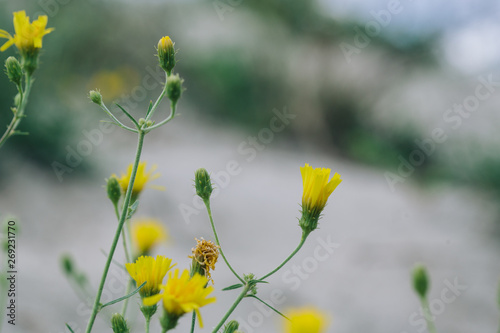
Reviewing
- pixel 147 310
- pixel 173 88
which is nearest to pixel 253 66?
pixel 173 88

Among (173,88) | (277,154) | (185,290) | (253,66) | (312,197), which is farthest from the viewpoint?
(253,66)

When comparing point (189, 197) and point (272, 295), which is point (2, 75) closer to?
point (189, 197)

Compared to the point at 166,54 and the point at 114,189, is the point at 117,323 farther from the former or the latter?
the point at 166,54

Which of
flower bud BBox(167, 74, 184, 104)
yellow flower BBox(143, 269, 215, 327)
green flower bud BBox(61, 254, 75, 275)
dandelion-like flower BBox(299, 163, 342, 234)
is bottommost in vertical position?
yellow flower BBox(143, 269, 215, 327)

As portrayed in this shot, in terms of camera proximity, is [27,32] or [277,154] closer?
[27,32]

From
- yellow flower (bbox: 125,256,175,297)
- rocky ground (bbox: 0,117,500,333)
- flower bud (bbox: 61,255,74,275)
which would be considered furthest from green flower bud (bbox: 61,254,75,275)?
yellow flower (bbox: 125,256,175,297)

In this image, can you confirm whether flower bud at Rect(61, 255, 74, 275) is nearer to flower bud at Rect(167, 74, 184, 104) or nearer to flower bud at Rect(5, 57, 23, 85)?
flower bud at Rect(5, 57, 23, 85)

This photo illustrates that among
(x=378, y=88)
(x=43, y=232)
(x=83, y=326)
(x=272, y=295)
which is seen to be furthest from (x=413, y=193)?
(x=83, y=326)

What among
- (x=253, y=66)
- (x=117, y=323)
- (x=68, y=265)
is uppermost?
(x=253, y=66)

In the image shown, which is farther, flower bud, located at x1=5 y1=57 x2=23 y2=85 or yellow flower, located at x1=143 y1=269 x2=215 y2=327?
flower bud, located at x1=5 y1=57 x2=23 y2=85
